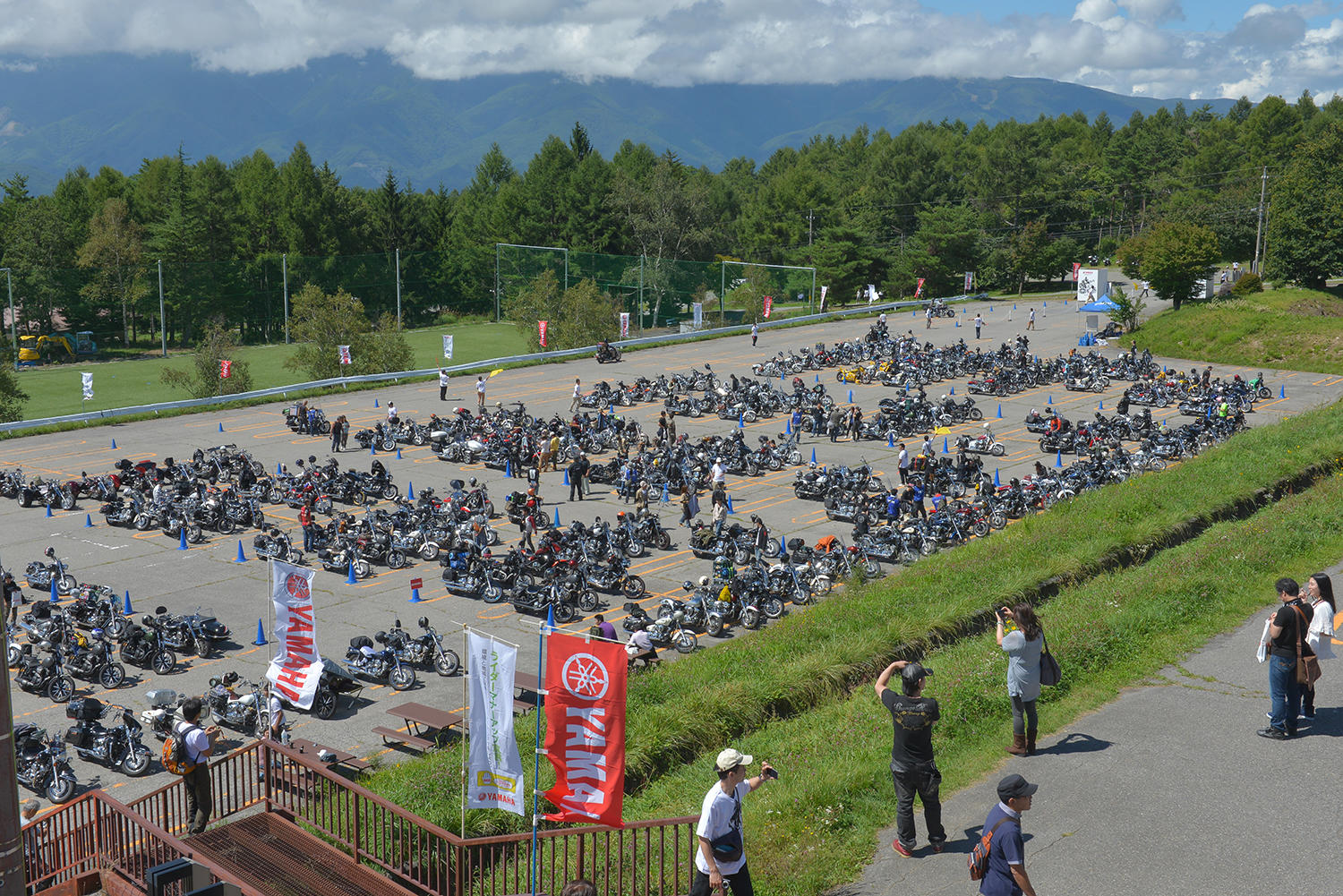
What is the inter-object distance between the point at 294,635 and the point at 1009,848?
927cm

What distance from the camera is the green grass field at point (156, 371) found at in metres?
62.6

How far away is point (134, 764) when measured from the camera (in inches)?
665

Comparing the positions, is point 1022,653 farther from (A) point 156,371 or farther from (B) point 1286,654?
(A) point 156,371

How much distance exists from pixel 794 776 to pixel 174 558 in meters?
21.4

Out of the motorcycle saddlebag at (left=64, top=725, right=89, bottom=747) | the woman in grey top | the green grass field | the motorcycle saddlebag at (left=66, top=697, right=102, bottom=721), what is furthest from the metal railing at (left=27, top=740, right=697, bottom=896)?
the green grass field

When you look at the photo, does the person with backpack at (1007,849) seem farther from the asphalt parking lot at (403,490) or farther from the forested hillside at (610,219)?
the forested hillside at (610,219)

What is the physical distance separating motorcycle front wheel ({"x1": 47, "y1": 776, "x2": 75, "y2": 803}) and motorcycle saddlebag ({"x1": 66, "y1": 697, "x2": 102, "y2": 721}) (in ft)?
4.53

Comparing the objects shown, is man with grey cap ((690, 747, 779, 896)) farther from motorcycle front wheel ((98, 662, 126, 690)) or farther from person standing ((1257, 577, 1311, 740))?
motorcycle front wheel ((98, 662, 126, 690))

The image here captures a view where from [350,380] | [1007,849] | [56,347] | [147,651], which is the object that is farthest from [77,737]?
[56,347]

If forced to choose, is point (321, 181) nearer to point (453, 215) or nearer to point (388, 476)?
point (453, 215)

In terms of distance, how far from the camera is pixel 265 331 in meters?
91.4

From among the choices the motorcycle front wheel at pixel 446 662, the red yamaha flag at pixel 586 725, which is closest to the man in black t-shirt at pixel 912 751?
the red yamaha flag at pixel 586 725

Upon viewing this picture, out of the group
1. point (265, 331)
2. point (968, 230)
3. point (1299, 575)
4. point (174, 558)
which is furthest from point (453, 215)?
point (1299, 575)

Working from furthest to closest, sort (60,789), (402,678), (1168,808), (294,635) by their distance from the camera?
(402,678)
(60,789)
(294,635)
(1168,808)
